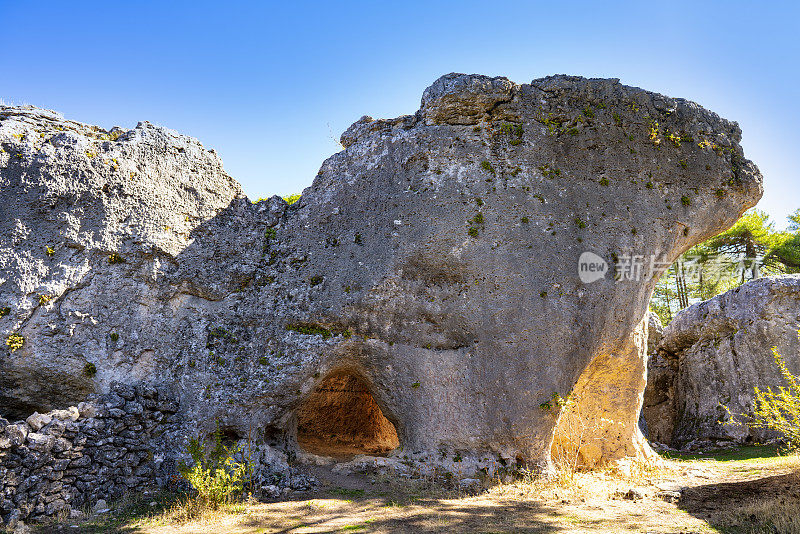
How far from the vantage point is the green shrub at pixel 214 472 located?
6488 mm

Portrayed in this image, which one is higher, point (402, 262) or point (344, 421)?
point (402, 262)

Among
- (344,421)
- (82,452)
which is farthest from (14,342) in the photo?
(344,421)

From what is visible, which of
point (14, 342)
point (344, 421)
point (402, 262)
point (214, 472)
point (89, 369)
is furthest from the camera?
point (344, 421)

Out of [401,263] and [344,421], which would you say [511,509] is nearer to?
[401,263]

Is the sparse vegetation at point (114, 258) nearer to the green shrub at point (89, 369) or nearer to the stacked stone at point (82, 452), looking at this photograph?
the green shrub at point (89, 369)

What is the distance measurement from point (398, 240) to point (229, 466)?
451 centimetres

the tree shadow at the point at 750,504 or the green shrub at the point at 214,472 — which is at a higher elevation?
the green shrub at the point at 214,472

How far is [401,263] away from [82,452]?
17.8 feet

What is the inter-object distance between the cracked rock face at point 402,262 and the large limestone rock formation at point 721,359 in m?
5.15

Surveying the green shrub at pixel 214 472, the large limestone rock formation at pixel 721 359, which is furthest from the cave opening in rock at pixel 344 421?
the large limestone rock formation at pixel 721 359

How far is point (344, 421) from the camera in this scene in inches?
500

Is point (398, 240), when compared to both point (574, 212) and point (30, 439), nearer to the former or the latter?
point (574, 212)

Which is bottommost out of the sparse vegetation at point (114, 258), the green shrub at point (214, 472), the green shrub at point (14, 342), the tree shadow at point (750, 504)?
the tree shadow at point (750, 504)

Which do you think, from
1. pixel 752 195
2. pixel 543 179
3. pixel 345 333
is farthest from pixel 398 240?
pixel 752 195
